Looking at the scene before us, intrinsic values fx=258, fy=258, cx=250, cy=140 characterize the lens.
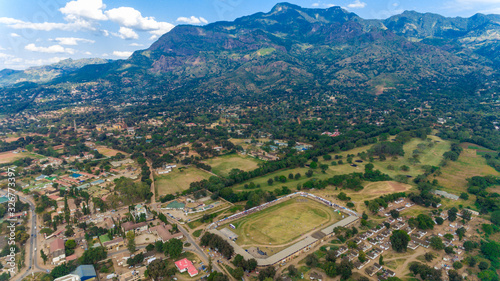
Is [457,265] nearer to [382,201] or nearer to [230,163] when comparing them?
[382,201]

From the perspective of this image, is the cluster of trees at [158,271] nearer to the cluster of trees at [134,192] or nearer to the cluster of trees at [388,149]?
the cluster of trees at [134,192]

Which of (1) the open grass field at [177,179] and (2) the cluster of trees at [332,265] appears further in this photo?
(1) the open grass field at [177,179]

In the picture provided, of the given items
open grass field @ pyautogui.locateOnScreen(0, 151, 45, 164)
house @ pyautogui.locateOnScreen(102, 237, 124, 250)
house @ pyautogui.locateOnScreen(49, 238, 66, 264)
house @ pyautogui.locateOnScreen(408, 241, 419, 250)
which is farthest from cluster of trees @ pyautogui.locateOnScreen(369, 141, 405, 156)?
open grass field @ pyautogui.locateOnScreen(0, 151, 45, 164)

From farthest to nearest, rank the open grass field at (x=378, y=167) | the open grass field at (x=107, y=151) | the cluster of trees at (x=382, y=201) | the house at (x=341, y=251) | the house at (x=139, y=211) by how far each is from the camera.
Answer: the open grass field at (x=107, y=151), the open grass field at (x=378, y=167), the cluster of trees at (x=382, y=201), the house at (x=139, y=211), the house at (x=341, y=251)

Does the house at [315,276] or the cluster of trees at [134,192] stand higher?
the cluster of trees at [134,192]

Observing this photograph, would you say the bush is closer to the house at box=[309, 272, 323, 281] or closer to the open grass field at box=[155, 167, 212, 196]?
the house at box=[309, 272, 323, 281]

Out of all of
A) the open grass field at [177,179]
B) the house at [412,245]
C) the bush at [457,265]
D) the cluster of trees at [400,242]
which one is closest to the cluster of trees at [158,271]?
the open grass field at [177,179]
